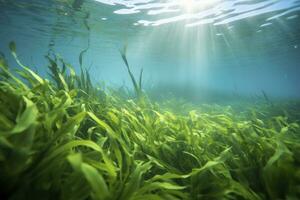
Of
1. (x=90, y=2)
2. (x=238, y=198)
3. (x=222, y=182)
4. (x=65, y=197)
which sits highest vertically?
(x=90, y=2)

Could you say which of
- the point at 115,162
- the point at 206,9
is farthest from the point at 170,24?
the point at 115,162

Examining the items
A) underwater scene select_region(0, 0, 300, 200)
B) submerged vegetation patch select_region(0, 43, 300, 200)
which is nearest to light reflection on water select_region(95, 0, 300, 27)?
underwater scene select_region(0, 0, 300, 200)

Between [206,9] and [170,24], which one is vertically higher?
[206,9]

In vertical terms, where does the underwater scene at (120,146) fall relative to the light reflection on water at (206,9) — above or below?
below

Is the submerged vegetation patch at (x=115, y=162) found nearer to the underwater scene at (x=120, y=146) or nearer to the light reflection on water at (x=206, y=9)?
the underwater scene at (x=120, y=146)

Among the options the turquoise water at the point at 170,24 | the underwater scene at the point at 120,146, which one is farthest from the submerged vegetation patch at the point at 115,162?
the turquoise water at the point at 170,24

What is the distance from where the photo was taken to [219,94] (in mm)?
24578

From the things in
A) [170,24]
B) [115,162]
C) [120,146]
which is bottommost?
[120,146]

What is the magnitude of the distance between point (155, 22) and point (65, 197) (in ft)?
63.7

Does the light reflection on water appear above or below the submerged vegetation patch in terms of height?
above

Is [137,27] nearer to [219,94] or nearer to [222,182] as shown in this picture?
[219,94]

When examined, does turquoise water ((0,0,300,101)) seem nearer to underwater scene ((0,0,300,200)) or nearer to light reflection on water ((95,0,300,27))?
light reflection on water ((95,0,300,27))

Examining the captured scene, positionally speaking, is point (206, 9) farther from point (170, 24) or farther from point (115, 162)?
point (115, 162)

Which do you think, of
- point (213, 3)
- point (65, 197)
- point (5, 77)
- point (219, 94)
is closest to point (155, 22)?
point (213, 3)
